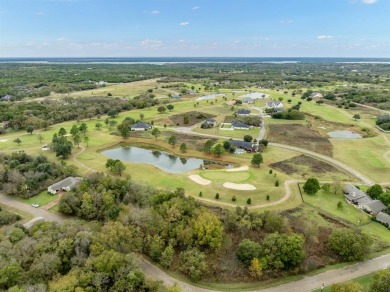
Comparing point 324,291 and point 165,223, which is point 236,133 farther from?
point 324,291

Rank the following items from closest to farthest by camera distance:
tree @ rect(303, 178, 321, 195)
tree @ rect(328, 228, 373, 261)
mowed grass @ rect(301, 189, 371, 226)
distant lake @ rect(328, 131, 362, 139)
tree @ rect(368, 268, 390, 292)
Result: tree @ rect(368, 268, 390, 292) < tree @ rect(328, 228, 373, 261) < mowed grass @ rect(301, 189, 371, 226) < tree @ rect(303, 178, 321, 195) < distant lake @ rect(328, 131, 362, 139)

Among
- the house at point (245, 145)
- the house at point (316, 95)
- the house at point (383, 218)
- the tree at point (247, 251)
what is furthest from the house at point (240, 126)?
the house at point (316, 95)

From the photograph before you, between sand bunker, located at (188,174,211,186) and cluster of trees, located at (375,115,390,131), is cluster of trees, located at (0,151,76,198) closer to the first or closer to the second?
sand bunker, located at (188,174,211,186)

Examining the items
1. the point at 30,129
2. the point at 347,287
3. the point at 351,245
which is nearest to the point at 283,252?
the point at 347,287

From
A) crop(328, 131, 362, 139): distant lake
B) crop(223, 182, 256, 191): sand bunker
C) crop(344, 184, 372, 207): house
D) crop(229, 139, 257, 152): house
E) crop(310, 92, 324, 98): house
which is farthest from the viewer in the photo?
crop(310, 92, 324, 98): house

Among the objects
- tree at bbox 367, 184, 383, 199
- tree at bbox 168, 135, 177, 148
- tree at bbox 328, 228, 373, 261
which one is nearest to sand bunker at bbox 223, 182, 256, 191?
tree at bbox 328, 228, 373, 261

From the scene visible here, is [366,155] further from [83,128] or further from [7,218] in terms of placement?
[83,128]

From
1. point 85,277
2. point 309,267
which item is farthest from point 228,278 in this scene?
point 85,277

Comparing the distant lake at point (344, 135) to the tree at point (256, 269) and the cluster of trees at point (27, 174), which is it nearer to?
the tree at point (256, 269)
